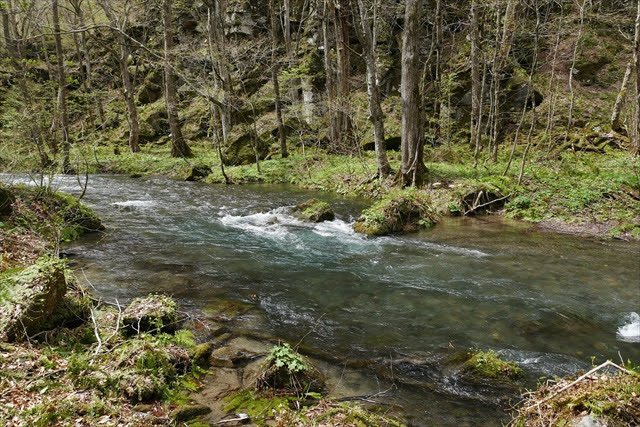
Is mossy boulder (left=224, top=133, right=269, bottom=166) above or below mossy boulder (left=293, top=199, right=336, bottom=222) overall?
above

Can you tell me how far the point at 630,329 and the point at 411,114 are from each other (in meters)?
10.1

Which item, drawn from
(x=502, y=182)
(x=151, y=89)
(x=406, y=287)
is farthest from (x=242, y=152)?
(x=151, y=89)

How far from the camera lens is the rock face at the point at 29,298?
12.9ft

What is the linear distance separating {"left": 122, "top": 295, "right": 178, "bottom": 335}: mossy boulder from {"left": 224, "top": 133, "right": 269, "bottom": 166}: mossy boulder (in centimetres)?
1762

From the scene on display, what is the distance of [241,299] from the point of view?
6.33 metres

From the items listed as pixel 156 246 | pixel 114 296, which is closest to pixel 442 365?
pixel 114 296

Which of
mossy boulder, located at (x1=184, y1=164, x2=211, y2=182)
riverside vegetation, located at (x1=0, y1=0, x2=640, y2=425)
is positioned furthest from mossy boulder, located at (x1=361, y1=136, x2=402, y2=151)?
mossy boulder, located at (x1=184, y1=164, x2=211, y2=182)

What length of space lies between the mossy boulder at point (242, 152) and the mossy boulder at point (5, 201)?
14306 mm

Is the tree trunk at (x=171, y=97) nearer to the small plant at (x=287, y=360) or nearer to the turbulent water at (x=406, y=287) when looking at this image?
the turbulent water at (x=406, y=287)

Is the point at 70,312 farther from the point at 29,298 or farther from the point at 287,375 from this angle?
the point at 287,375

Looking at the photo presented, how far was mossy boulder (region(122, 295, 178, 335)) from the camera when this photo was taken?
4.76 metres

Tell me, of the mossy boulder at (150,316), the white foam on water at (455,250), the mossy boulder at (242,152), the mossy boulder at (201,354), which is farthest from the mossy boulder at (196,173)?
the mossy boulder at (201,354)

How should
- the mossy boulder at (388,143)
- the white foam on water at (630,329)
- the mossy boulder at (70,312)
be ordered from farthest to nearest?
the mossy boulder at (388,143) < the white foam on water at (630,329) < the mossy boulder at (70,312)

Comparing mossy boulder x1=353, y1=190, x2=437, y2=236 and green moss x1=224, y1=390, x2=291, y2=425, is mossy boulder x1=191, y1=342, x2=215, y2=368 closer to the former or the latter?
green moss x1=224, y1=390, x2=291, y2=425
